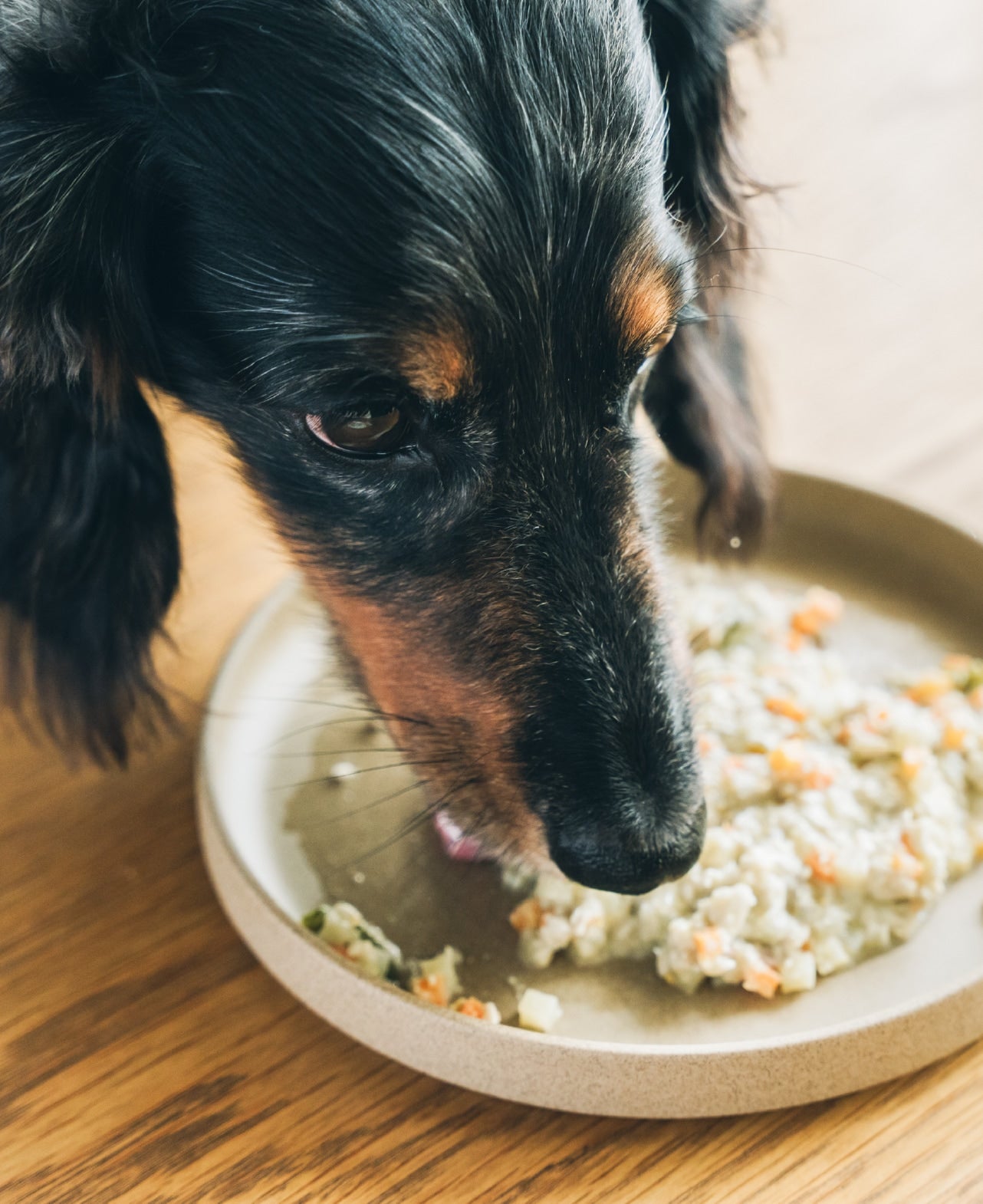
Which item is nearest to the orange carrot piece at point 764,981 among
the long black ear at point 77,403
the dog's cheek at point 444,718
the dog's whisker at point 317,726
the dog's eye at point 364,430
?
the dog's cheek at point 444,718

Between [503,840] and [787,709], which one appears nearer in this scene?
[503,840]

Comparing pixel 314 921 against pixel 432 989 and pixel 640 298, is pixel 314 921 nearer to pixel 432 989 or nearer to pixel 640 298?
pixel 432 989

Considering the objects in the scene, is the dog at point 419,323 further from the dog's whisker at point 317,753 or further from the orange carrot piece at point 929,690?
the orange carrot piece at point 929,690

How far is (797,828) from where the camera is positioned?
1.24 metres

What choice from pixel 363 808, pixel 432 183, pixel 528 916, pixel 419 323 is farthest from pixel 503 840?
pixel 432 183

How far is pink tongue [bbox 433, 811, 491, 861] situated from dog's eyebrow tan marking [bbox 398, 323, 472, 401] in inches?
16.5

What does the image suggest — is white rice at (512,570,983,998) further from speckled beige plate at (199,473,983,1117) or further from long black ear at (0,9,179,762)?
long black ear at (0,9,179,762)

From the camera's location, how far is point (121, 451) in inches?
49.4

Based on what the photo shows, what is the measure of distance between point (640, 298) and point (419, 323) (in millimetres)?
195

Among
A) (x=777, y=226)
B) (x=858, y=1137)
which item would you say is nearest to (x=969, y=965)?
(x=858, y=1137)

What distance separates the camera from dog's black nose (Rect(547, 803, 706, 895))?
1055mm

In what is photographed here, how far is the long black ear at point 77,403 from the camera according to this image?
1.05 meters

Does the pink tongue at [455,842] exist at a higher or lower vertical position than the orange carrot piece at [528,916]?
higher

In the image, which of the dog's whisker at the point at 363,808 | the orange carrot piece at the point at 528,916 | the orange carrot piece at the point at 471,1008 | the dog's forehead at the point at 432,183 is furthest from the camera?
the dog's whisker at the point at 363,808
